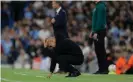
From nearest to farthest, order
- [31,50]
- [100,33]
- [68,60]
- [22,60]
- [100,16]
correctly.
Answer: [68,60]
[100,16]
[100,33]
[22,60]
[31,50]

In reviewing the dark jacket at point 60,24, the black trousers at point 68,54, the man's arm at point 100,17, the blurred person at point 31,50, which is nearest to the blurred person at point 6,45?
the blurred person at point 31,50

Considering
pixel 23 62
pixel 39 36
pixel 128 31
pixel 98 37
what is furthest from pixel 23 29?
pixel 98 37

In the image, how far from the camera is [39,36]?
26.4m

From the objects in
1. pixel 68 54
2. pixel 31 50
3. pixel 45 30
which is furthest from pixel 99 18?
pixel 45 30

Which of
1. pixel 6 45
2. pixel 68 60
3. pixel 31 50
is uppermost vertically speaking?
pixel 6 45

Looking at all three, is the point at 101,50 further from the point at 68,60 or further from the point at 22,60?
the point at 22,60

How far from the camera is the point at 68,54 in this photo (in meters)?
14.2

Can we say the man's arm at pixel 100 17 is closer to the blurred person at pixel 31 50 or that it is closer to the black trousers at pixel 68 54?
the black trousers at pixel 68 54

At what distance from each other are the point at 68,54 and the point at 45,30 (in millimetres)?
12406

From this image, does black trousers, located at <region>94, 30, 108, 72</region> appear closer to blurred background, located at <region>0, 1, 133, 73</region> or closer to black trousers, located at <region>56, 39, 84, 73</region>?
black trousers, located at <region>56, 39, 84, 73</region>

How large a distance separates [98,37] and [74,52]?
1.92m

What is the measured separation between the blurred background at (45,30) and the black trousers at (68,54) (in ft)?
21.3

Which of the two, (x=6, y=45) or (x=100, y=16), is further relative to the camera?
(x=6, y=45)

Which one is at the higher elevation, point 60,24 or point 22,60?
point 22,60
